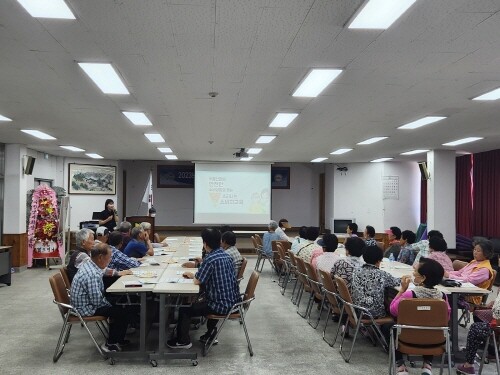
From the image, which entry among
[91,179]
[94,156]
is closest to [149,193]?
[91,179]

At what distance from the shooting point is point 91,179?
45.1 feet

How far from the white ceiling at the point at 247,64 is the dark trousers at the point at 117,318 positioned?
2.36 m

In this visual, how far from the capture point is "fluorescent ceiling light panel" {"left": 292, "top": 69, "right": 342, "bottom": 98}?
4.31 meters

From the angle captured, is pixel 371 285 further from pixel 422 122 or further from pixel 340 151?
pixel 340 151

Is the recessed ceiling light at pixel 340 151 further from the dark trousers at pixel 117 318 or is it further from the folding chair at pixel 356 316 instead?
the dark trousers at pixel 117 318

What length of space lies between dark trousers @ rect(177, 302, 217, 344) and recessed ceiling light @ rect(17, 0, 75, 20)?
9.44 ft

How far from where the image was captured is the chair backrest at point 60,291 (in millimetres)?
4262

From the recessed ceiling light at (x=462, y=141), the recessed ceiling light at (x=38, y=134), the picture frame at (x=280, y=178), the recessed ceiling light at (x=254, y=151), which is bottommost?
the picture frame at (x=280, y=178)

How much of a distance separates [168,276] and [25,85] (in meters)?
2.64

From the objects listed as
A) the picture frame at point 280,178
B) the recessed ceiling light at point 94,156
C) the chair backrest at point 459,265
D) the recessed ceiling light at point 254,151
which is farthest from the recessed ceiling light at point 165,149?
the chair backrest at point 459,265

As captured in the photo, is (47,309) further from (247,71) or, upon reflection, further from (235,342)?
(247,71)

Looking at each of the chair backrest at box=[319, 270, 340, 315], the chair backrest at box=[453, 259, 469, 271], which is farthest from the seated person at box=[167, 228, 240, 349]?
the chair backrest at box=[453, 259, 469, 271]

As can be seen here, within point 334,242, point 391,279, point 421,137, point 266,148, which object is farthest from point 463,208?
point 391,279

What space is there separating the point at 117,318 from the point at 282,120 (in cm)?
386
